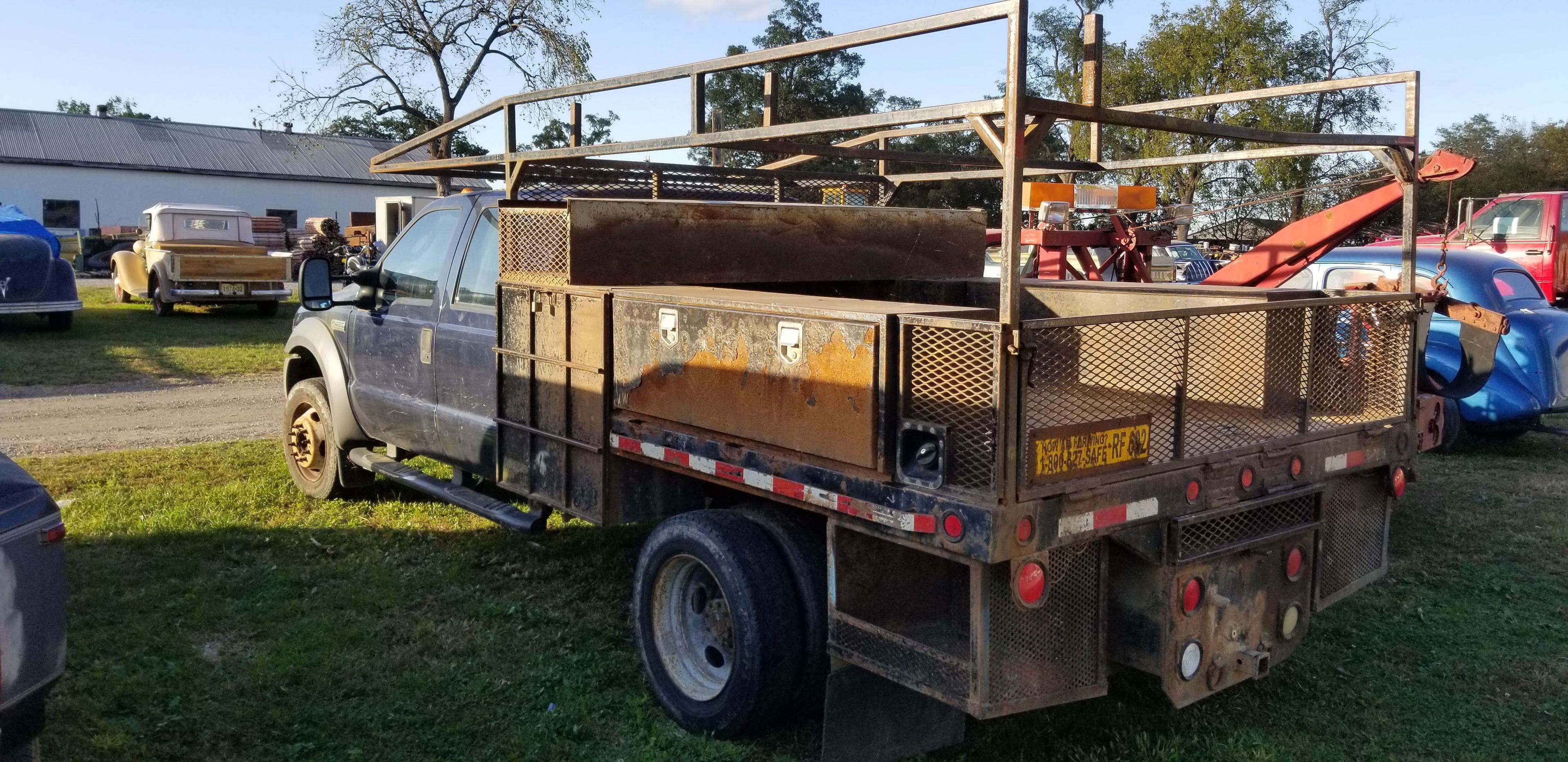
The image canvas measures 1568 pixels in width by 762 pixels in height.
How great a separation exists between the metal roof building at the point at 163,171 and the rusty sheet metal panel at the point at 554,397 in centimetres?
4117

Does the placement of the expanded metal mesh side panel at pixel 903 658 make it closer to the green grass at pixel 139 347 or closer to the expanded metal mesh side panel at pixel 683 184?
the expanded metal mesh side panel at pixel 683 184

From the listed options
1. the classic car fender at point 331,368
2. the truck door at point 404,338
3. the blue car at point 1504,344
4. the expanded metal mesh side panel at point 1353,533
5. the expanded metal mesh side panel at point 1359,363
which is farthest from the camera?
the blue car at point 1504,344

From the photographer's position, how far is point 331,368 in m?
7.09

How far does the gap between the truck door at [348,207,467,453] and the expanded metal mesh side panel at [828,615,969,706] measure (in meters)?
3.20

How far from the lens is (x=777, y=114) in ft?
14.5

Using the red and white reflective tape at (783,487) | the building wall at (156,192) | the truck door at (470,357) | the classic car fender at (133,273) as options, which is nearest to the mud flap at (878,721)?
the red and white reflective tape at (783,487)

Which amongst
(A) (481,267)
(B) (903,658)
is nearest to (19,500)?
(B) (903,658)

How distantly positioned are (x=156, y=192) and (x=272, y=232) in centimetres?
1451

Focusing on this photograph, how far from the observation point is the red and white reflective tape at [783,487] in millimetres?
3412

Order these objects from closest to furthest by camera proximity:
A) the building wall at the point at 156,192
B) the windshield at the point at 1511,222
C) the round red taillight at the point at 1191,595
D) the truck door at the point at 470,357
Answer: the round red taillight at the point at 1191,595, the truck door at the point at 470,357, the windshield at the point at 1511,222, the building wall at the point at 156,192

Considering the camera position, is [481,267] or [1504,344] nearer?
[481,267]

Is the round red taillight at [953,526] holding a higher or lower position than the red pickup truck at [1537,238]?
lower

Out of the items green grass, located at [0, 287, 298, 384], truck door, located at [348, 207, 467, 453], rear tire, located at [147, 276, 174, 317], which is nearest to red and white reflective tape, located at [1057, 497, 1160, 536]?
truck door, located at [348, 207, 467, 453]

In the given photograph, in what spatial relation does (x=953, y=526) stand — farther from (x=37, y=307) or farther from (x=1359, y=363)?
(x=37, y=307)
